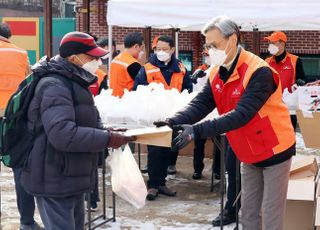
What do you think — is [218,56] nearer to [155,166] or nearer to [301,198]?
[301,198]

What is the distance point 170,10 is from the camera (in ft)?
21.3

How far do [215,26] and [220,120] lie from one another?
58cm

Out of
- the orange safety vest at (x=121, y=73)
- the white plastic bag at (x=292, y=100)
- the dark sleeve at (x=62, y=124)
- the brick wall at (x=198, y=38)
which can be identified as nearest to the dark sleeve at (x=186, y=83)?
the orange safety vest at (x=121, y=73)

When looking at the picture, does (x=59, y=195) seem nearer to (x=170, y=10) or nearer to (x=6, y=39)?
(x=6, y=39)

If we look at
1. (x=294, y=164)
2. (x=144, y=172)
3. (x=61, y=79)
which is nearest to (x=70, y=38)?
(x=61, y=79)

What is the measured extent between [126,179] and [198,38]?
10.9 meters

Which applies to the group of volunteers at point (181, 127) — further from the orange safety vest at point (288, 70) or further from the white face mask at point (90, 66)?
Answer: the orange safety vest at point (288, 70)

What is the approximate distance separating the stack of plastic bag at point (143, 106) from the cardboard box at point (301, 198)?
110 cm

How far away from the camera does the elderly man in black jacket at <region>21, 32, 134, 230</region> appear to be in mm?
3156

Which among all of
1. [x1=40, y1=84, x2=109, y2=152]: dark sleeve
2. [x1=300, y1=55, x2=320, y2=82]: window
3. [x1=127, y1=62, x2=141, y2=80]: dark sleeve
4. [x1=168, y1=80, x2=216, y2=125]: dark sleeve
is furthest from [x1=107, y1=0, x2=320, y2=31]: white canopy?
[x1=300, y1=55, x2=320, y2=82]: window

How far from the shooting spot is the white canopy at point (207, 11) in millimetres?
6043

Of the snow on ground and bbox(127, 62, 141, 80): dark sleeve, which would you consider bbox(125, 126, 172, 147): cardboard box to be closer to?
the snow on ground

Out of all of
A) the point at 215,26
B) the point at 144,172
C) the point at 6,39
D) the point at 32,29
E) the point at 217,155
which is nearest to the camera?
the point at 215,26

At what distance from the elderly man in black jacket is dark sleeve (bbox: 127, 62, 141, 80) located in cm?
321
